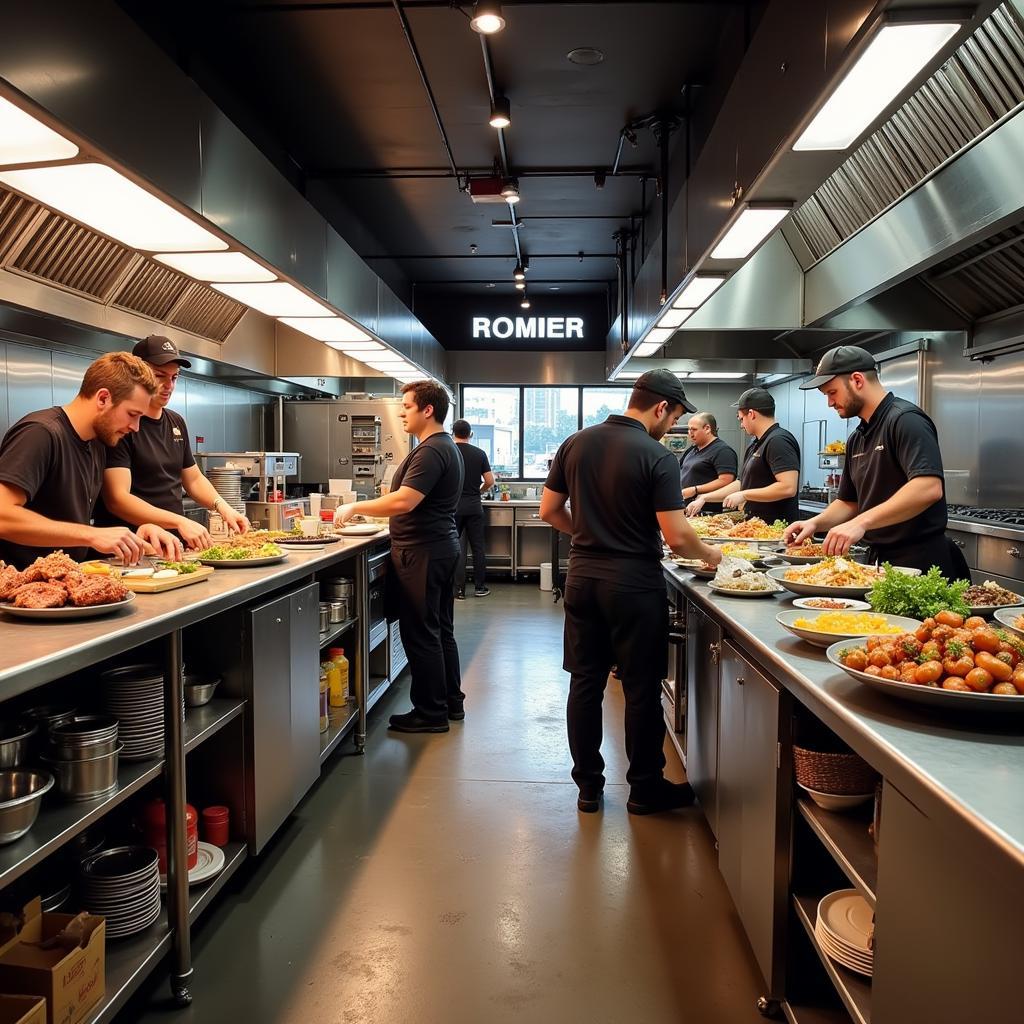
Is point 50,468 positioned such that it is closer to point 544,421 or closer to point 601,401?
point 544,421

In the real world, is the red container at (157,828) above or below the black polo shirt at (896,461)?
below

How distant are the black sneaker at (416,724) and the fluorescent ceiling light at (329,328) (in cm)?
252

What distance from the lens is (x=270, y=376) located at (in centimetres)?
802

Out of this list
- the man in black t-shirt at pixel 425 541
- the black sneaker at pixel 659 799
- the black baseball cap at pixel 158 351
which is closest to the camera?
the black sneaker at pixel 659 799

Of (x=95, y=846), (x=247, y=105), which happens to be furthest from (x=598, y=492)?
(x=247, y=105)

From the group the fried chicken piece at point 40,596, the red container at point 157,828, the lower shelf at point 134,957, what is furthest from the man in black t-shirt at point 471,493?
the fried chicken piece at point 40,596

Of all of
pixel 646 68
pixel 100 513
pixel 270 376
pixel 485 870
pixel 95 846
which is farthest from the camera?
pixel 270 376

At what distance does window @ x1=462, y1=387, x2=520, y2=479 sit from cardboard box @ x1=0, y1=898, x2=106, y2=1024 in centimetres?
1025

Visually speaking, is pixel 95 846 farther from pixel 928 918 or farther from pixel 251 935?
pixel 928 918

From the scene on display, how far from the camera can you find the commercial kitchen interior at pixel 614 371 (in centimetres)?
199

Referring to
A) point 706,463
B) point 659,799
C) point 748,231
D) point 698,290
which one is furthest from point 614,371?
point 659,799

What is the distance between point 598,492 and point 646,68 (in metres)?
3.23

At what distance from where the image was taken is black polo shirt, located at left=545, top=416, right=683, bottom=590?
3.31 metres

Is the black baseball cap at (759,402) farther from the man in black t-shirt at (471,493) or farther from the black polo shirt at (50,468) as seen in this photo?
the black polo shirt at (50,468)
